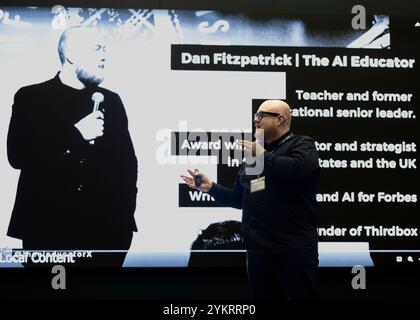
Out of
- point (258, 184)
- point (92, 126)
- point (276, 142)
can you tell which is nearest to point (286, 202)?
point (258, 184)

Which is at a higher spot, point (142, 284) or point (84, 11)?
point (84, 11)

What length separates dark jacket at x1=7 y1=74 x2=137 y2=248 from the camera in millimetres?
3736

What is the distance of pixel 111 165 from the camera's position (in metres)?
3.79

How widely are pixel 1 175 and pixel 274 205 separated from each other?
187cm

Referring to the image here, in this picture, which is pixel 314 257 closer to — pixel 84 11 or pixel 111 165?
pixel 111 165

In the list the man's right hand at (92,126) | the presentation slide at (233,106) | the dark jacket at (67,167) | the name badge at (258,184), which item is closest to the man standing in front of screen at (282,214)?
the name badge at (258,184)

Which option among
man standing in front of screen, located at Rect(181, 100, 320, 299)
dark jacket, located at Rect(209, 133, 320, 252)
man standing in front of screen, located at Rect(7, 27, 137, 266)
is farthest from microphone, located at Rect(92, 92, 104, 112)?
dark jacket, located at Rect(209, 133, 320, 252)

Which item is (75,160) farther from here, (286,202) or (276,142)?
(286,202)

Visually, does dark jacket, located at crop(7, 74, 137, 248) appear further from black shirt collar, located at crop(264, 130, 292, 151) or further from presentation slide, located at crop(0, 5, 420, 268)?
black shirt collar, located at crop(264, 130, 292, 151)

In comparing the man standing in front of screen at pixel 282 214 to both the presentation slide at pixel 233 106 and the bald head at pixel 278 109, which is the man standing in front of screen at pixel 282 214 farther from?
the presentation slide at pixel 233 106

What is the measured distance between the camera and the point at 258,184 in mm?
2896

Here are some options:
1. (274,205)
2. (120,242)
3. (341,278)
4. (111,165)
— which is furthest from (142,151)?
(341,278)
